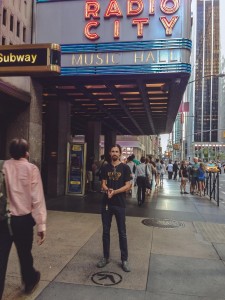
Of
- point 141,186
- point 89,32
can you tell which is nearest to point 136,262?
point 141,186

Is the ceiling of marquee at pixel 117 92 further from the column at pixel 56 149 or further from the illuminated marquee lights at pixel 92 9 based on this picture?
the illuminated marquee lights at pixel 92 9

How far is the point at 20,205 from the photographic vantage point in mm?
3260

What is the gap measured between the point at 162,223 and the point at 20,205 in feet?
17.7

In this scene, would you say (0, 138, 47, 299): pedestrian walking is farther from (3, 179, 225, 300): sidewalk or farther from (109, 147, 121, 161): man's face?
(109, 147, 121, 161): man's face

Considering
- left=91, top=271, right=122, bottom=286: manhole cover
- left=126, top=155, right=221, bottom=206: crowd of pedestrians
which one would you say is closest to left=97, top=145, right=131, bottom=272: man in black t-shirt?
left=91, top=271, right=122, bottom=286: manhole cover

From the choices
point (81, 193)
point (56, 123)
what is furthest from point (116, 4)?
point (81, 193)

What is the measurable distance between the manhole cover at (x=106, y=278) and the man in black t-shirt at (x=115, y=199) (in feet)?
0.70

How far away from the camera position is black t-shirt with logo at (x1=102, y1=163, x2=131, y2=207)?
15.4 feet

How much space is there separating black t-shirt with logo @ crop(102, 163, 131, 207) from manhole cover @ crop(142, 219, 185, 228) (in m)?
3.30

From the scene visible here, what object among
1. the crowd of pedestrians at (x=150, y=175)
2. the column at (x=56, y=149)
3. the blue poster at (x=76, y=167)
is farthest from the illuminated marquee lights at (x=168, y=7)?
the blue poster at (x=76, y=167)

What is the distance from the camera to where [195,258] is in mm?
5270

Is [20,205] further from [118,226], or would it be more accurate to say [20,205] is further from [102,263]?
[102,263]

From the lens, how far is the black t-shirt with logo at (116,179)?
469cm

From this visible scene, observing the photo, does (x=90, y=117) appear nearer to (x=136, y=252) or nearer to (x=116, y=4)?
(x=116, y=4)
